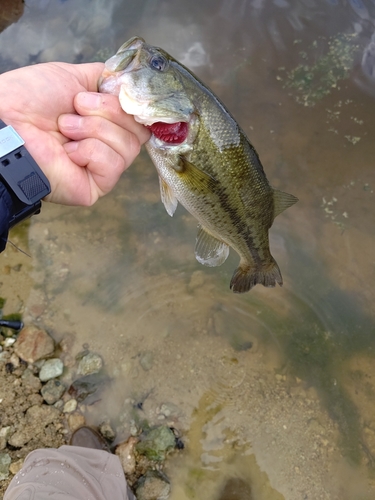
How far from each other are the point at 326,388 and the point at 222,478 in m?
1.21

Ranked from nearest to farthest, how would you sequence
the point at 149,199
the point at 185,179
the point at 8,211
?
1. the point at 8,211
2. the point at 185,179
3. the point at 149,199

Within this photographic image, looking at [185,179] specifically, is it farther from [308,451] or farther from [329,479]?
[329,479]

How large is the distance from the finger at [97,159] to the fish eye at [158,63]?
49cm

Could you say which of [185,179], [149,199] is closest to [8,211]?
[185,179]

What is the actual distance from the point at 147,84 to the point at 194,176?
55cm

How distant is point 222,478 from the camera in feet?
10.6

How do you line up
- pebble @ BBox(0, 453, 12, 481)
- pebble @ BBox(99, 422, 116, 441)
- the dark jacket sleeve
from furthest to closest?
pebble @ BBox(99, 422, 116, 441) < pebble @ BBox(0, 453, 12, 481) < the dark jacket sleeve

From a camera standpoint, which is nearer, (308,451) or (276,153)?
(308,451)

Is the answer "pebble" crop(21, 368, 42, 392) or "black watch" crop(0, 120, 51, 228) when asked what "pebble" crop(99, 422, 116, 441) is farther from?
"black watch" crop(0, 120, 51, 228)

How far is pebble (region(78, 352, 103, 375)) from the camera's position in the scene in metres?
3.49

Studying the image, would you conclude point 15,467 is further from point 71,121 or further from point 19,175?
point 71,121

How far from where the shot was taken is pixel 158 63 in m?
2.04

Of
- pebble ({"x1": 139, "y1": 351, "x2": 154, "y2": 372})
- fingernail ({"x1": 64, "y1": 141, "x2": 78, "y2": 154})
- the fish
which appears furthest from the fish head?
pebble ({"x1": 139, "y1": 351, "x2": 154, "y2": 372})

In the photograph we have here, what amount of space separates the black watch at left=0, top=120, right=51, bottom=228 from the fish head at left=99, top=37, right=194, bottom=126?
555mm
